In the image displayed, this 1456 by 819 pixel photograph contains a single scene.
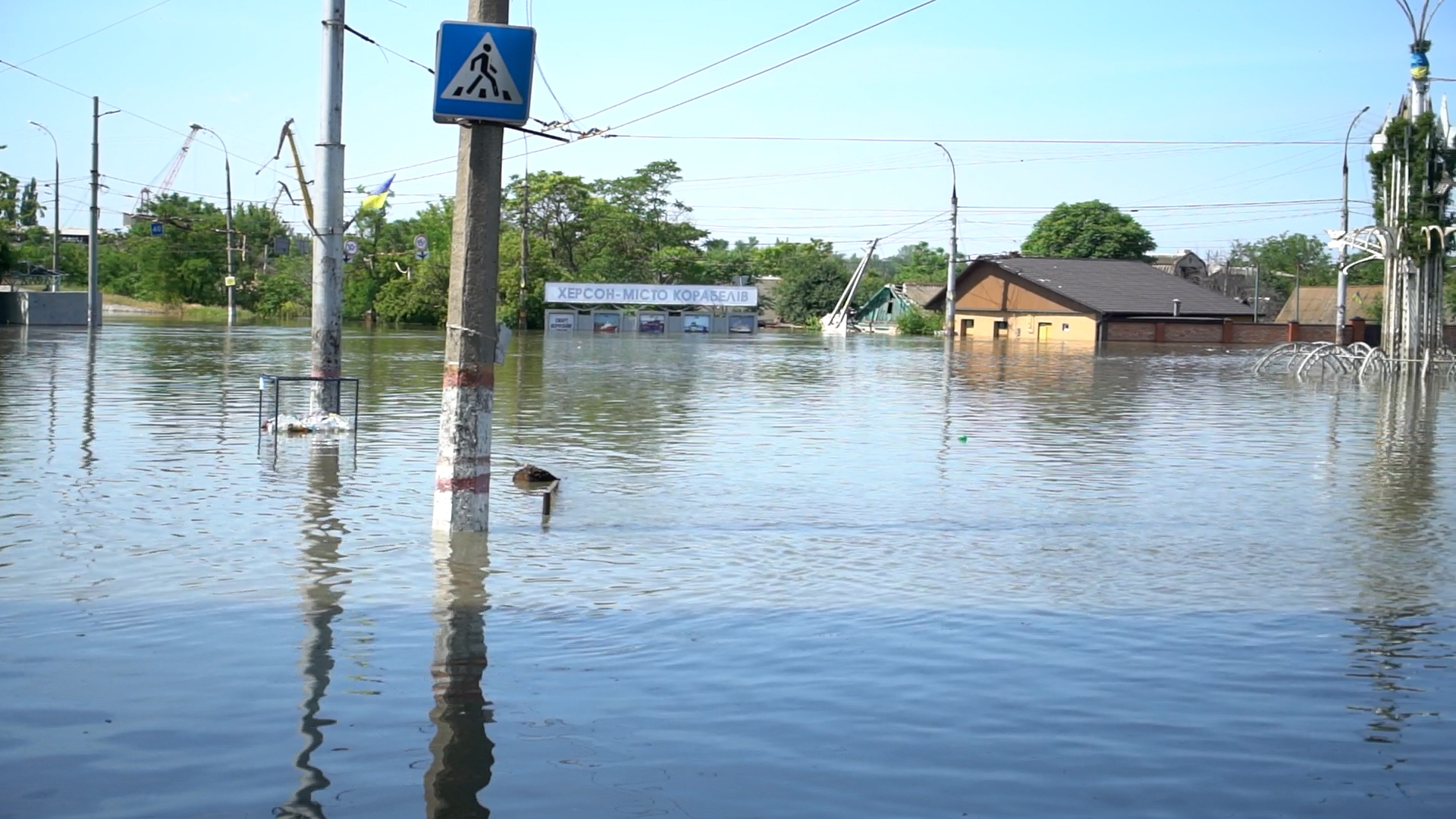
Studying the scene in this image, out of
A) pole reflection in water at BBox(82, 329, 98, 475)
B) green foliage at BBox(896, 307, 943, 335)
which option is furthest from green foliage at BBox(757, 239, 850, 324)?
pole reflection in water at BBox(82, 329, 98, 475)

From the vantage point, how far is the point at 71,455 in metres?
15.9

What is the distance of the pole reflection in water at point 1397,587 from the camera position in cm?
733

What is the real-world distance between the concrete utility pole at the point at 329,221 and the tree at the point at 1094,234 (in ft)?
342

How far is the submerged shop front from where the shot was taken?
305 ft

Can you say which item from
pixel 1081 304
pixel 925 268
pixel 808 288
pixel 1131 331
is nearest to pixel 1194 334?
pixel 1131 331

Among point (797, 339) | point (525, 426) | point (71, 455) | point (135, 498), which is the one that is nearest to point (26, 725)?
point (135, 498)

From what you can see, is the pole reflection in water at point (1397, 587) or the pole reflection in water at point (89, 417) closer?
the pole reflection in water at point (1397, 587)

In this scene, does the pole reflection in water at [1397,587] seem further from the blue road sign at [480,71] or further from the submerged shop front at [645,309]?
the submerged shop front at [645,309]

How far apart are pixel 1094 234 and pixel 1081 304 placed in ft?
121

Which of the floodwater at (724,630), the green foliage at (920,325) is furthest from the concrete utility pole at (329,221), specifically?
the green foliage at (920,325)

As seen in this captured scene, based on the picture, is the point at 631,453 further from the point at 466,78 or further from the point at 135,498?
the point at 466,78

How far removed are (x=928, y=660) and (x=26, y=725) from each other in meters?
4.35

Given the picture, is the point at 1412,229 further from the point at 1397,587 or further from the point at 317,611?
the point at 317,611

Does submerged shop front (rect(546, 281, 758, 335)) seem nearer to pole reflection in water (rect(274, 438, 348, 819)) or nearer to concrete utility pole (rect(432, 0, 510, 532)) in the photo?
pole reflection in water (rect(274, 438, 348, 819))
